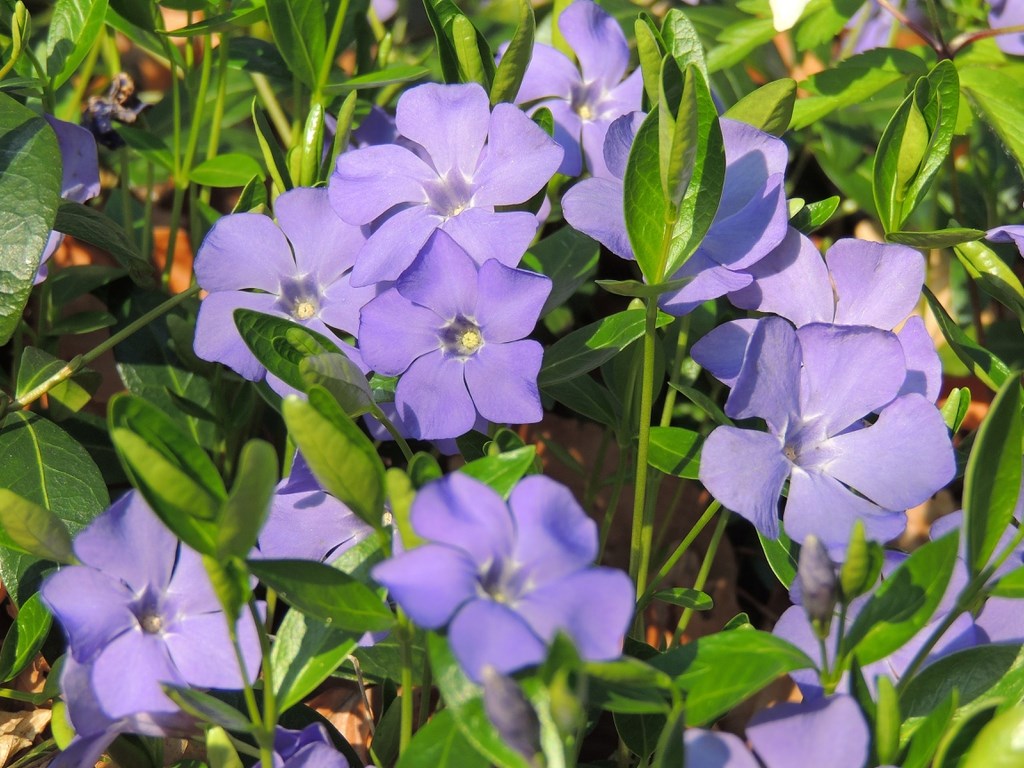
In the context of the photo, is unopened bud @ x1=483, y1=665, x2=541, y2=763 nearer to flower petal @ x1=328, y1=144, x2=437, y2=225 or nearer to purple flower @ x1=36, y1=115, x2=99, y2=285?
flower petal @ x1=328, y1=144, x2=437, y2=225

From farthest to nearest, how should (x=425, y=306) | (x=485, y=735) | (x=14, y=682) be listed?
(x=14, y=682), (x=425, y=306), (x=485, y=735)

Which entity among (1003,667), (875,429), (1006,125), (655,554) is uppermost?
(1006,125)

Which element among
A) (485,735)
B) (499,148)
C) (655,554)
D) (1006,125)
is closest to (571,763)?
(485,735)

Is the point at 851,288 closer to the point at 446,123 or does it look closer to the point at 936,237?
the point at 936,237

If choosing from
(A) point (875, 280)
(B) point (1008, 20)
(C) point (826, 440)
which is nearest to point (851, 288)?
(A) point (875, 280)

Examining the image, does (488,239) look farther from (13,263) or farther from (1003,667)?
(1003,667)

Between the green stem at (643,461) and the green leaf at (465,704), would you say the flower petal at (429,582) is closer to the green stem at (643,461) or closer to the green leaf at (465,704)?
the green leaf at (465,704)

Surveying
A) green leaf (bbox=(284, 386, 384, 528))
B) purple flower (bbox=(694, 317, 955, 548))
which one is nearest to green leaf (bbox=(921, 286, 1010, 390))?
purple flower (bbox=(694, 317, 955, 548))
